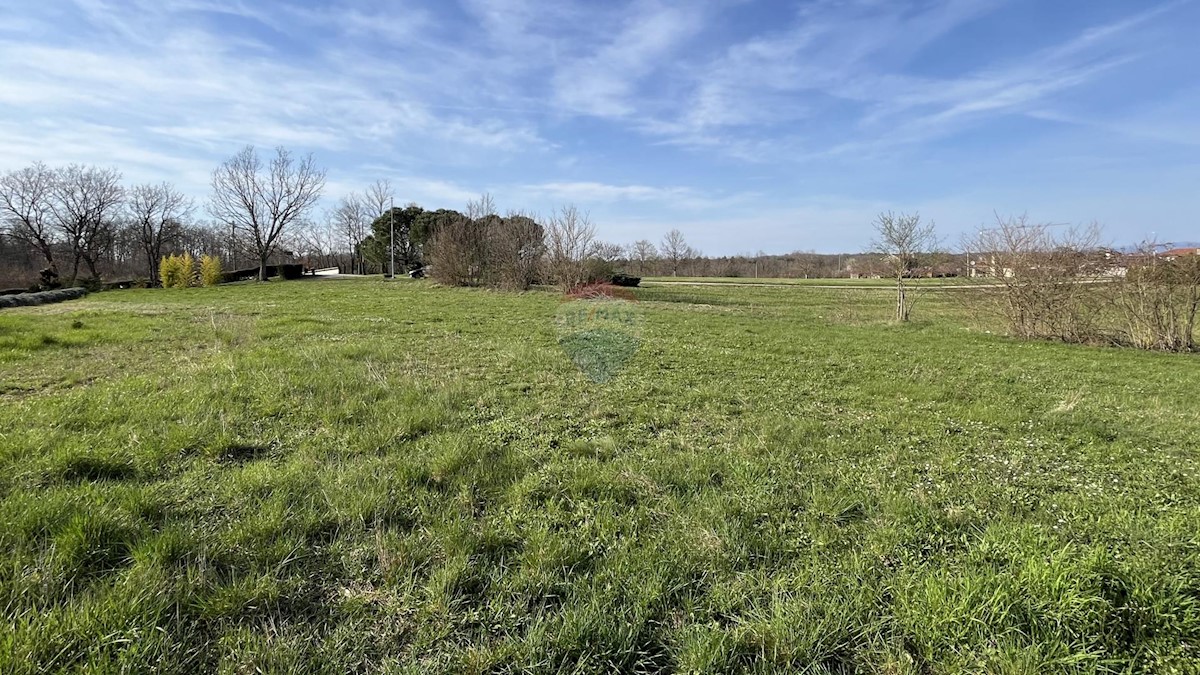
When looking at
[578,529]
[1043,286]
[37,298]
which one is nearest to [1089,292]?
[1043,286]

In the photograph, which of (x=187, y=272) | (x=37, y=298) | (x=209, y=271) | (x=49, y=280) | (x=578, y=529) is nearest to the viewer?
(x=578, y=529)

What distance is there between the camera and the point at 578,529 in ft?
8.38

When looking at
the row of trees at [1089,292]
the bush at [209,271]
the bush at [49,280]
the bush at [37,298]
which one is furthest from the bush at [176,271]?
the row of trees at [1089,292]

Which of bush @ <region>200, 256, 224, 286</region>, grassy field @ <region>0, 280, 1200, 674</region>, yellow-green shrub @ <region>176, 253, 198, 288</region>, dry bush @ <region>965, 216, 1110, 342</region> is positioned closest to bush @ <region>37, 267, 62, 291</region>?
yellow-green shrub @ <region>176, 253, 198, 288</region>

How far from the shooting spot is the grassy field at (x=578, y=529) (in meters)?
1.77

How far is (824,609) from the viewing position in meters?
1.97

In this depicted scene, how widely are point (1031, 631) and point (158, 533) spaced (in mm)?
3603

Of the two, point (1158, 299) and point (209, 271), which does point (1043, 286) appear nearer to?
point (1158, 299)

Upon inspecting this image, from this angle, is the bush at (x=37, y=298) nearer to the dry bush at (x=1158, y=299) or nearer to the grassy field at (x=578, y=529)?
the grassy field at (x=578, y=529)

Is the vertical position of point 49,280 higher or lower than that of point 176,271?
lower

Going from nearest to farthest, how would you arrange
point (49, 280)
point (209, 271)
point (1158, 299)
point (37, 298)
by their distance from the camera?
point (1158, 299) < point (37, 298) < point (49, 280) < point (209, 271)

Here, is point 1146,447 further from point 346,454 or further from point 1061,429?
point 346,454

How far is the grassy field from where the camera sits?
69.5 inches

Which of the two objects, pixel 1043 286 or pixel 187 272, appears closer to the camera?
pixel 1043 286
